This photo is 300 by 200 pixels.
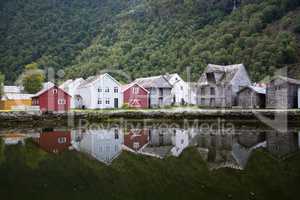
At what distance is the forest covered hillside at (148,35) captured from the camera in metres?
103

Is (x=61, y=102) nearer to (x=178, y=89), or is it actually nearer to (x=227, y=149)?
(x=227, y=149)

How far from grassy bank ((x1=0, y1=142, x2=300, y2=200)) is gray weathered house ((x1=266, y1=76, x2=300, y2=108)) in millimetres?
34508

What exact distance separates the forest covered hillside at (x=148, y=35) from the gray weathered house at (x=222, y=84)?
33850mm

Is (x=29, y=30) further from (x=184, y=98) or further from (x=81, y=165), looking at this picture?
(x=81, y=165)

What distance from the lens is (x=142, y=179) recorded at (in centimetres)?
1458

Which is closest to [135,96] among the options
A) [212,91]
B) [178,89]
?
[212,91]

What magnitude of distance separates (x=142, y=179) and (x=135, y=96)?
44.0 meters

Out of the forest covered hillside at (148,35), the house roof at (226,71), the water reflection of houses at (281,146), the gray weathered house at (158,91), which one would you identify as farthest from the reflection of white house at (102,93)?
the forest covered hillside at (148,35)

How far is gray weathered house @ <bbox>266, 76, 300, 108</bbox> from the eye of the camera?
169ft

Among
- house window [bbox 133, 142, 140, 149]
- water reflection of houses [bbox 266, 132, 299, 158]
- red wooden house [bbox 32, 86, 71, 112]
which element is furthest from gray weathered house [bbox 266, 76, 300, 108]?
house window [bbox 133, 142, 140, 149]

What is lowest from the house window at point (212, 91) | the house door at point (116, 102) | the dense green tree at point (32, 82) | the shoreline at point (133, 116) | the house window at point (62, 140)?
the house window at point (62, 140)

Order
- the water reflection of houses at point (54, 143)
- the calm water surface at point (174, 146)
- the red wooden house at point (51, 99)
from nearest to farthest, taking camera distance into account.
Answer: the calm water surface at point (174, 146), the water reflection of houses at point (54, 143), the red wooden house at point (51, 99)

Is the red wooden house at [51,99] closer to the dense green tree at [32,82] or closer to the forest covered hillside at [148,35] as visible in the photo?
the dense green tree at [32,82]

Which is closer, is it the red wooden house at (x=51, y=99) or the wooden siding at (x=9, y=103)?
the red wooden house at (x=51, y=99)
